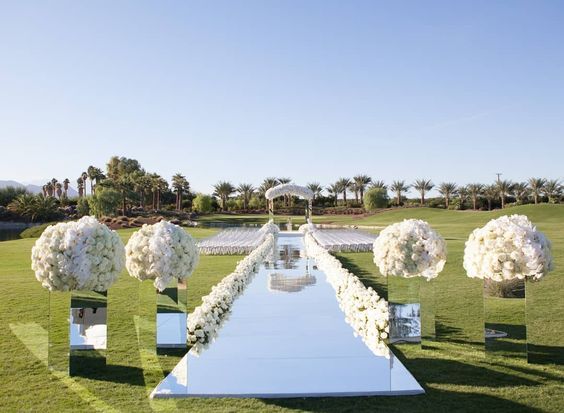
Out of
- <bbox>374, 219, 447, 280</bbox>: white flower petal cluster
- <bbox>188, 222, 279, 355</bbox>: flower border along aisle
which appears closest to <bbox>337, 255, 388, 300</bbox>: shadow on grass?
<bbox>188, 222, 279, 355</bbox>: flower border along aisle

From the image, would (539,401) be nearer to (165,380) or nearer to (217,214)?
(165,380)

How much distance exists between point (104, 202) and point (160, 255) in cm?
5006

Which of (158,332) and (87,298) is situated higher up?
(87,298)

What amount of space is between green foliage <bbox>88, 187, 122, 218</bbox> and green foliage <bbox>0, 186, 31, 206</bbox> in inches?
486

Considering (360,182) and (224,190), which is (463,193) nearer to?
(360,182)

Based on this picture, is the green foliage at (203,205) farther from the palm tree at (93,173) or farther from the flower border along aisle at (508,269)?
the flower border along aisle at (508,269)

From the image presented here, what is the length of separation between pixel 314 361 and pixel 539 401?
84.9 inches

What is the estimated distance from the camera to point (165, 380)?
506cm

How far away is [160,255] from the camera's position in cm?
588

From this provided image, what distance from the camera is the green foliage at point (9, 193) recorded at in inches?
2414

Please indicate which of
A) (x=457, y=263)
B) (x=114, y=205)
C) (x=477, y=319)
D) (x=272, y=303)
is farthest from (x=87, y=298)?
(x=114, y=205)

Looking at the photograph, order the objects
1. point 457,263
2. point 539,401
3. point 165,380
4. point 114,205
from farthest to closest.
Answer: point 114,205 → point 457,263 → point 165,380 → point 539,401

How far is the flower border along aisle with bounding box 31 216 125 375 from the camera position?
538cm

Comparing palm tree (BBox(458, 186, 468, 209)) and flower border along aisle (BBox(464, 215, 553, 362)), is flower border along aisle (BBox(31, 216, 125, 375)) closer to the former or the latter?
flower border along aisle (BBox(464, 215, 553, 362))
